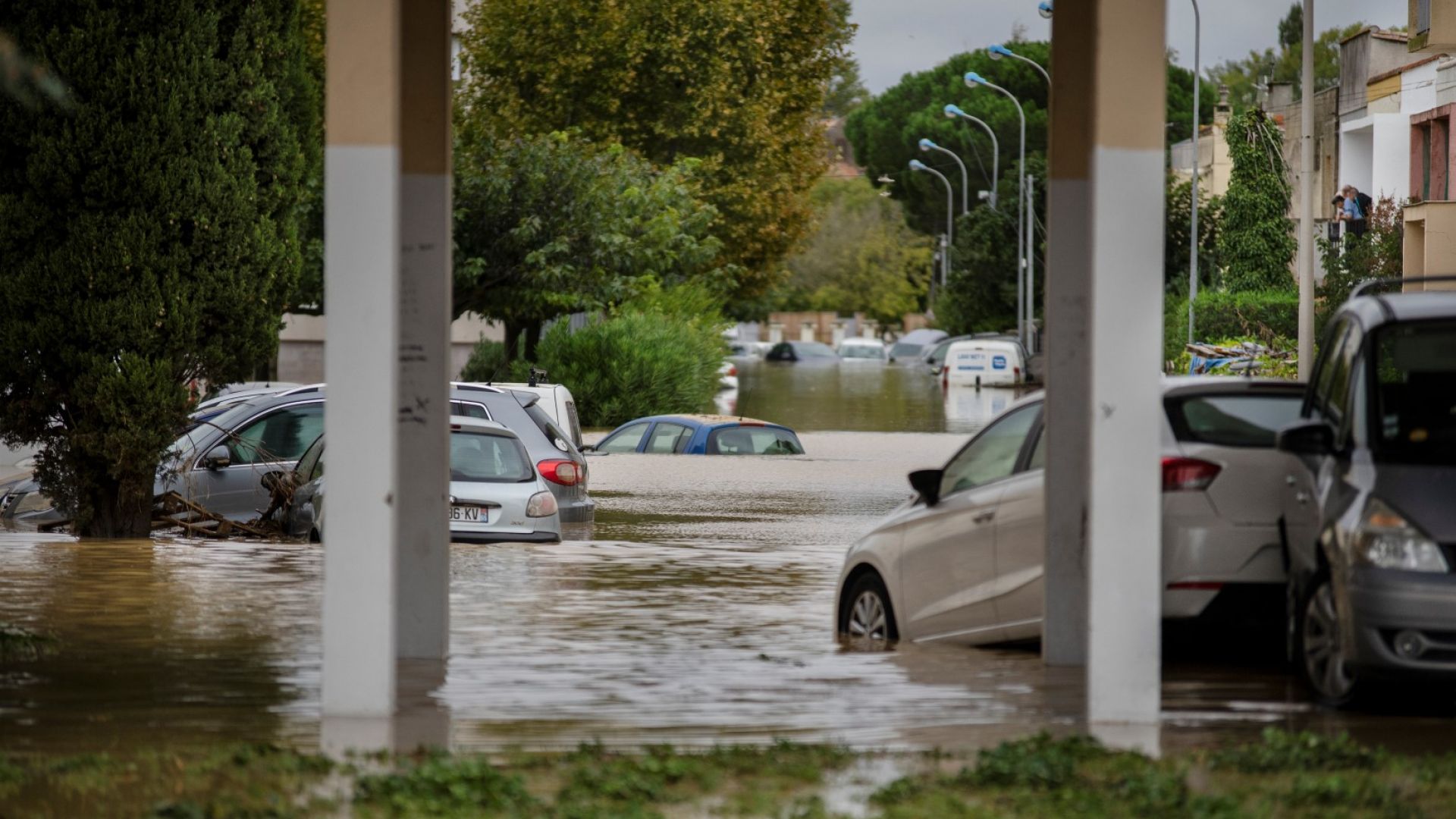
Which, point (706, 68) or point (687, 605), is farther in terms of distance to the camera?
point (706, 68)

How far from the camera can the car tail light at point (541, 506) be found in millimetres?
16844

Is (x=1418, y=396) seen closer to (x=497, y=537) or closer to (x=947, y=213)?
(x=497, y=537)

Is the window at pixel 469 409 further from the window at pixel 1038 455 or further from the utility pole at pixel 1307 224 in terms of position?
the utility pole at pixel 1307 224

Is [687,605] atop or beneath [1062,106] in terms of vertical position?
beneath

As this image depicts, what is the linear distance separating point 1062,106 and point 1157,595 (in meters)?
3.07

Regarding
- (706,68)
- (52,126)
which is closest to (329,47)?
(52,126)

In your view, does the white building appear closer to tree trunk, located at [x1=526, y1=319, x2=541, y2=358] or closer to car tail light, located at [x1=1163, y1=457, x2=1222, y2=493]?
tree trunk, located at [x1=526, y1=319, x2=541, y2=358]

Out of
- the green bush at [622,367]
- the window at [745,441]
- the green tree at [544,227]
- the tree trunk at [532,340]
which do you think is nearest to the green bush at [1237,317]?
the green bush at [622,367]

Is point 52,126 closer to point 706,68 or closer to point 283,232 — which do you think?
point 283,232

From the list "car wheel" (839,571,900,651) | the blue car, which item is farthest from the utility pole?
"car wheel" (839,571,900,651)

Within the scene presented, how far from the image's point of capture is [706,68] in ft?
160

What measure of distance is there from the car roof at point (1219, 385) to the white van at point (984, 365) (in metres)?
50.7

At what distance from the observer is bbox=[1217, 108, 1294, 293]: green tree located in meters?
55.7

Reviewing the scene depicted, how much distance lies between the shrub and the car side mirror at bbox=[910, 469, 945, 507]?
122ft
